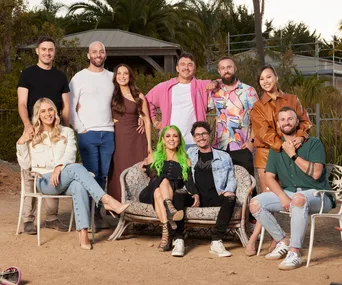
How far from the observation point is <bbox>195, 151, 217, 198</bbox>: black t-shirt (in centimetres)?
779

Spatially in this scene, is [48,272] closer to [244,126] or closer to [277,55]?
[244,126]

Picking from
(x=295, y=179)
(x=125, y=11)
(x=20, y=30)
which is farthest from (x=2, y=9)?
(x=125, y=11)

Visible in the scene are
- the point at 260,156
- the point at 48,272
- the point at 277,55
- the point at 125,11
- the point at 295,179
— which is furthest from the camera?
the point at 125,11

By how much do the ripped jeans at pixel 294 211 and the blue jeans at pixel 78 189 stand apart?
5.14 feet

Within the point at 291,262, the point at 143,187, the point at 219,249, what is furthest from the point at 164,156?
the point at 291,262

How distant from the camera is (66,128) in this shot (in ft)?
27.0

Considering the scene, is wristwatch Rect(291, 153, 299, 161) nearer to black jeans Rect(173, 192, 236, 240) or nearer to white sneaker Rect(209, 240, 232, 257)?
black jeans Rect(173, 192, 236, 240)

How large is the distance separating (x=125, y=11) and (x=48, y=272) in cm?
3078

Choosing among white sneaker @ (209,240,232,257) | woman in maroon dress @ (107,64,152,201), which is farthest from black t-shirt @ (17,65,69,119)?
white sneaker @ (209,240,232,257)

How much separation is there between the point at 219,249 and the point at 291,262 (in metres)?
0.83

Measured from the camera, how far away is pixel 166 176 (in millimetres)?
7805

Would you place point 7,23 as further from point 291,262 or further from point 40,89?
point 291,262

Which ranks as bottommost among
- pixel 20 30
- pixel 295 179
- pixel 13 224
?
pixel 13 224

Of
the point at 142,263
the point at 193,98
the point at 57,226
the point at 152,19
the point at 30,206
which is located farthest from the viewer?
the point at 152,19
